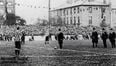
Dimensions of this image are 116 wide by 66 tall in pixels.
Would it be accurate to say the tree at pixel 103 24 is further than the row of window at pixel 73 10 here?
No

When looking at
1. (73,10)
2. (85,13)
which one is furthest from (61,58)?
(73,10)

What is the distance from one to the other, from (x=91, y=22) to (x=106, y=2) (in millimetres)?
12734

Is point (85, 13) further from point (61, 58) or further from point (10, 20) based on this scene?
point (61, 58)

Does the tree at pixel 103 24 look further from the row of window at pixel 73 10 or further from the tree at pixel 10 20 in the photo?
the tree at pixel 10 20

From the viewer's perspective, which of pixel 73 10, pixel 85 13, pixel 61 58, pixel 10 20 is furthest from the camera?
pixel 10 20

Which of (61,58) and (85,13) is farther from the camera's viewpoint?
(85,13)


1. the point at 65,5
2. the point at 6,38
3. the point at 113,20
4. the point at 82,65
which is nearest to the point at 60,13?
the point at 65,5

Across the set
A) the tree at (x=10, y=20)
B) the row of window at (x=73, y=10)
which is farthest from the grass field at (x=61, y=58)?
the tree at (x=10, y=20)

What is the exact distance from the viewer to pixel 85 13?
9738 cm

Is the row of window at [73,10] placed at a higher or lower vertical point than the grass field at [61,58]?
higher

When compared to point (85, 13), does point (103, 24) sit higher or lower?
lower

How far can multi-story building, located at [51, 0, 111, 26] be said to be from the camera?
96656 mm

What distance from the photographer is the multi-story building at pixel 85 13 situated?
317ft

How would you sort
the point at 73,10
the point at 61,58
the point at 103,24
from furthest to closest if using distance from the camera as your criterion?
the point at 73,10 < the point at 103,24 < the point at 61,58
